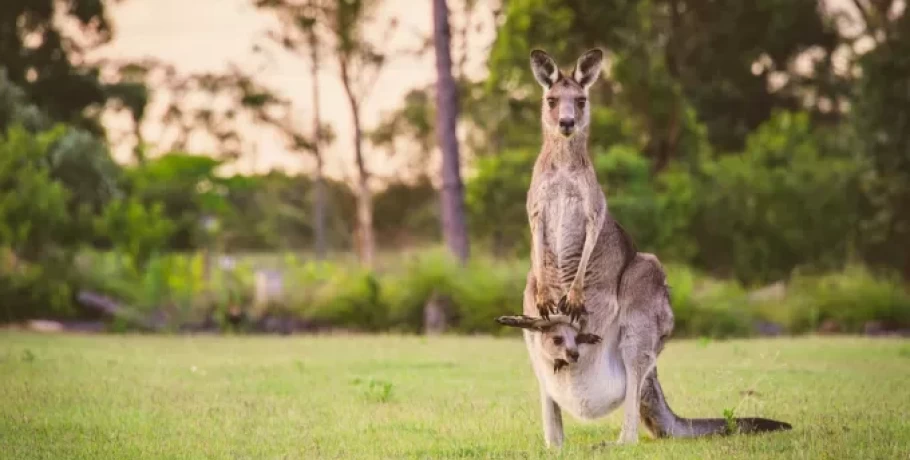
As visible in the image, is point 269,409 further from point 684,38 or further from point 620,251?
point 684,38

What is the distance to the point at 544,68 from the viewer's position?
313 inches

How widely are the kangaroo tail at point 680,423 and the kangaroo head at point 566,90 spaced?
1.62 m

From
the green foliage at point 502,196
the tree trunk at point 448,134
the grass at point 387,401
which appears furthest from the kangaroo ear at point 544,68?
the green foliage at point 502,196

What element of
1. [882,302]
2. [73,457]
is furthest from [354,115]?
[73,457]

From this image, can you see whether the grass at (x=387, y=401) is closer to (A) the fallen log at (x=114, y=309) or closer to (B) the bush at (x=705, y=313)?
(B) the bush at (x=705, y=313)

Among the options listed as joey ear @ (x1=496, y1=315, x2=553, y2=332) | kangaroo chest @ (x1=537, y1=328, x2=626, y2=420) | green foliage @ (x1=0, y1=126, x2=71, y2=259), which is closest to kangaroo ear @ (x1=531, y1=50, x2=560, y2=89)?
joey ear @ (x1=496, y1=315, x2=553, y2=332)

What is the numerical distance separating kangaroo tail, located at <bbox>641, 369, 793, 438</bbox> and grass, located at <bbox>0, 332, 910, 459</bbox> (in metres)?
0.17

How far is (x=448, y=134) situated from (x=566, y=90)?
46.6ft

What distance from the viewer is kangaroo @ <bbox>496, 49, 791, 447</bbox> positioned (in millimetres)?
7469

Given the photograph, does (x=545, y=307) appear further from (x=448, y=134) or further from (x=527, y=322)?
(x=448, y=134)

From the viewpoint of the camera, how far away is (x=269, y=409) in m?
9.66

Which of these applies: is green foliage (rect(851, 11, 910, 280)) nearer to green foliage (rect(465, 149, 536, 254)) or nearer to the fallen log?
green foliage (rect(465, 149, 536, 254))

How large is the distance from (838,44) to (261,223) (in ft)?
92.0

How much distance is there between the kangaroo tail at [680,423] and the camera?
785 centimetres
